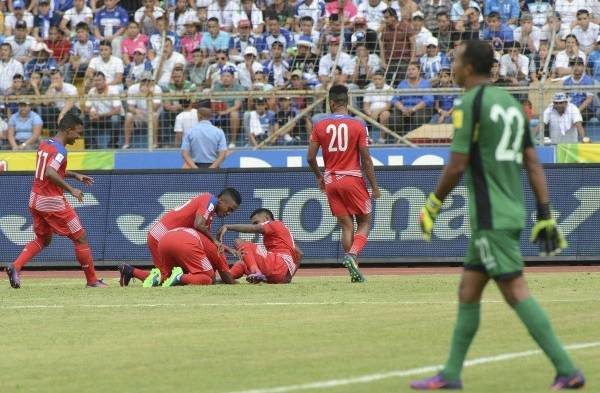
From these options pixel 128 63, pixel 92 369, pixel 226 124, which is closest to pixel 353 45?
pixel 226 124

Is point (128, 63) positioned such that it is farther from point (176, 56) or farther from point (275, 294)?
point (275, 294)

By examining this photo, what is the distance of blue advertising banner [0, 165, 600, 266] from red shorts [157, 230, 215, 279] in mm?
3888

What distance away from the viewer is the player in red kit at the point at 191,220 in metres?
15.4

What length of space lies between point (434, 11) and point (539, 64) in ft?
8.41

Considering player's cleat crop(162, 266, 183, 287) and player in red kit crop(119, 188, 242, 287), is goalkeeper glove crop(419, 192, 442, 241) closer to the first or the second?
player in red kit crop(119, 188, 242, 287)

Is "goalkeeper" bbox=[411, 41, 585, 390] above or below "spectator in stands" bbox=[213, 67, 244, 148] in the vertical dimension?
above

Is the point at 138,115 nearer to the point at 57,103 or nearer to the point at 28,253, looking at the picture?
the point at 57,103

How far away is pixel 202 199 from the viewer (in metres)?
15.5

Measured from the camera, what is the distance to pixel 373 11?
2445 centimetres

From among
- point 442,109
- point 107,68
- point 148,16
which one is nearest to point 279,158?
point 442,109

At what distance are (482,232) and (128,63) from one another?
18.3 meters

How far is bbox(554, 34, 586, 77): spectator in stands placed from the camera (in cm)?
2194

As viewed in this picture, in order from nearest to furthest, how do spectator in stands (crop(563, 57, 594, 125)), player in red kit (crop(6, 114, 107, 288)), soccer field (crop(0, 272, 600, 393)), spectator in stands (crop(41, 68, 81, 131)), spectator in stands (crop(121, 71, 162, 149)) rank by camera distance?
1. soccer field (crop(0, 272, 600, 393))
2. player in red kit (crop(6, 114, 107, 288))
3. spectator in stands (crop(563, 57, 594, 125))
4. spectator in stands (crop(121, 71, 162, 149))
5. spectator in stands (crop(41, 68, 81, 131))

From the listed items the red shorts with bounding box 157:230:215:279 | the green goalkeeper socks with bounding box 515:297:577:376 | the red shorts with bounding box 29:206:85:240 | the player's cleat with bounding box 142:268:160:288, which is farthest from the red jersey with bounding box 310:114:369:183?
the green goalkeeper socks with bounding box 515:297:577:376
